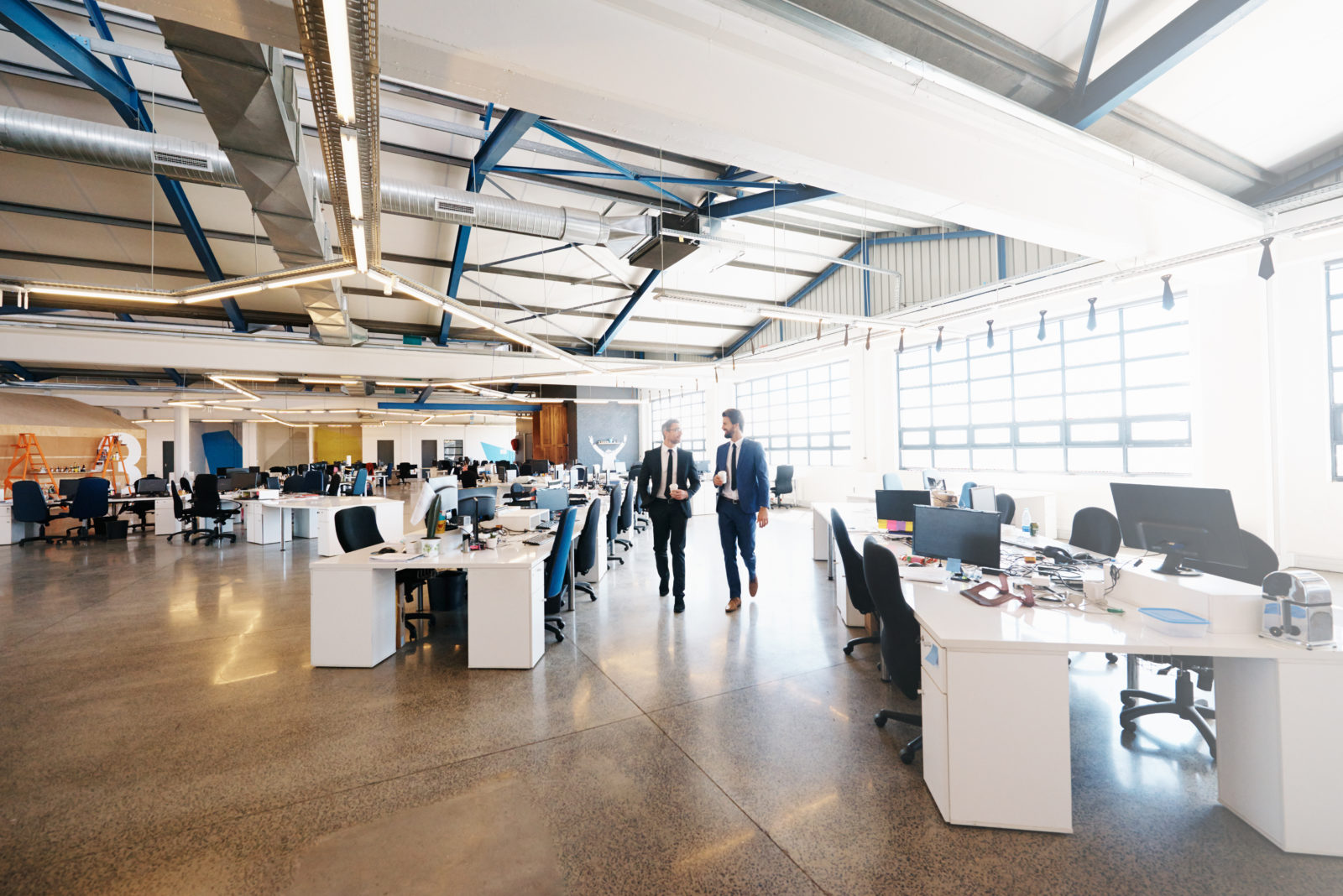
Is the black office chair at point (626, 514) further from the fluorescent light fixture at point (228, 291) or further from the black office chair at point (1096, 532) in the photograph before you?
the black office chair at point (1096, 532)

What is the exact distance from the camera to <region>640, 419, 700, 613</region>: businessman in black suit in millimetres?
4891

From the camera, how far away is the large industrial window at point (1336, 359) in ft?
18.5

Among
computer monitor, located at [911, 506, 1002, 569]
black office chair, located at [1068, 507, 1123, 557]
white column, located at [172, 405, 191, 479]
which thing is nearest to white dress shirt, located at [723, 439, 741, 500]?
computer monitor, located at [911, 506, 1002, 569]

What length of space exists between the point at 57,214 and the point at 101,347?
120 inches

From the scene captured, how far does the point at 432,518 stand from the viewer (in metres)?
3.96

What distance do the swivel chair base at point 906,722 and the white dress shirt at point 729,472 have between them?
220 centimetres

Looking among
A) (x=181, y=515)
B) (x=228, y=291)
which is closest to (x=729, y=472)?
(x=228, y=291)

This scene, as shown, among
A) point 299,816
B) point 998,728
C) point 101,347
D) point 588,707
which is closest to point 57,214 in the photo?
point 101,347

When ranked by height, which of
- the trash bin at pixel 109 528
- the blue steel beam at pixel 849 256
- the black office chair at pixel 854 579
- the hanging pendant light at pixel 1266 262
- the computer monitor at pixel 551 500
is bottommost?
the trash bin at pixel 109 528

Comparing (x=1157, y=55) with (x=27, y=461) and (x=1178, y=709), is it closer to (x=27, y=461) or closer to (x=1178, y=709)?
(x=1178, y=709)

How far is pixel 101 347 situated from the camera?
855 centimetres

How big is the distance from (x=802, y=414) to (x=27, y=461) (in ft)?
58.6

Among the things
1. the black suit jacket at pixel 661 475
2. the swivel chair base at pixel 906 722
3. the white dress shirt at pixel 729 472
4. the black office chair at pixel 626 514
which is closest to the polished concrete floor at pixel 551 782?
the swivel chair base at pixel 906 722

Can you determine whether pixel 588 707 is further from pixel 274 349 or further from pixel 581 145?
pixel 274 349
